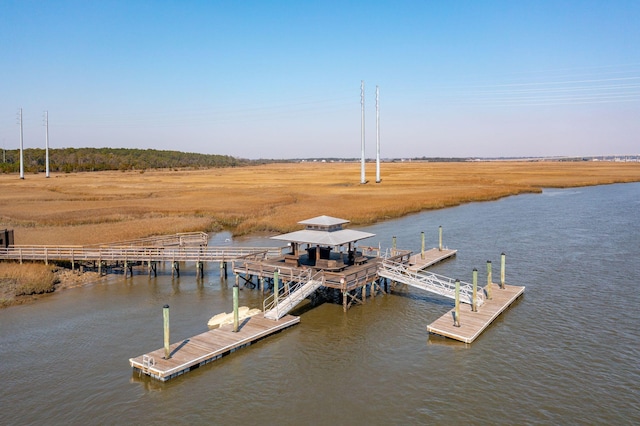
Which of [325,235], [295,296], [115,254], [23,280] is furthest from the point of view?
[115,254]

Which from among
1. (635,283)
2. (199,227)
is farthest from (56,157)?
(635,283)

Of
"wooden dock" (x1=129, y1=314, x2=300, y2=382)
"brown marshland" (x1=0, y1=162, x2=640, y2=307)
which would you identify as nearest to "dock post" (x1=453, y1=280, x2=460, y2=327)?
"wooden dock" (x1=129, y1=314, x2=300, y2=382)

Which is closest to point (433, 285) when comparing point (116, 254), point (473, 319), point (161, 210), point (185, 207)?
point (473, 319)

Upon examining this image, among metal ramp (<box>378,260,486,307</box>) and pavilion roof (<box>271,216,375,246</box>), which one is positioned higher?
pavilion roof (<box>271,216,375,246</box>)

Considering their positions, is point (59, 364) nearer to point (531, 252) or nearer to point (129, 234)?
point (129, 234)

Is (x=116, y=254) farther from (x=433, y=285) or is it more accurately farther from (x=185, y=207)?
(x=185, y=207)

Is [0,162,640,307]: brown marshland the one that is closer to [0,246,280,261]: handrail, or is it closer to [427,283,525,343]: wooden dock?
[0,246,280,261]: handrail
